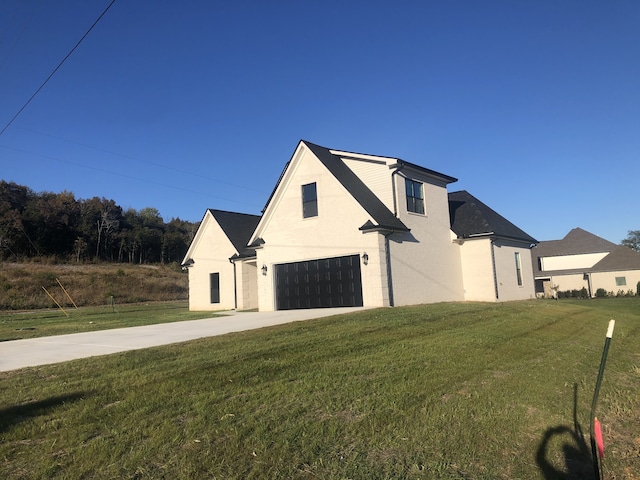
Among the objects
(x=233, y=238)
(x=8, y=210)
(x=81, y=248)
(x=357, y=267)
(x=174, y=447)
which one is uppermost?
(x=8, y=210)

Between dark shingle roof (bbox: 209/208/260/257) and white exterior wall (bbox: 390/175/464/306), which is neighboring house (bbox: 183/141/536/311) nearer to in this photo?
white exterior wall (bbox: 390/175/464/306)

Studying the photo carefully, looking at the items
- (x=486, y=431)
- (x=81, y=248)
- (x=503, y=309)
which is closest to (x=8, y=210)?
(x=81, y=248)

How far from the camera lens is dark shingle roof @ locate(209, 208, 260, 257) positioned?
85.0 ft

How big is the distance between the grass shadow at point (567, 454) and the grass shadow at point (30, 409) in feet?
17.1

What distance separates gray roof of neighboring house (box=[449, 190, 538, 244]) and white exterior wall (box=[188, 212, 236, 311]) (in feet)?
41.6

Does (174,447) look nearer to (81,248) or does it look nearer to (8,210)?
(8,210)

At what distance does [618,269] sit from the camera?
43.3 meters

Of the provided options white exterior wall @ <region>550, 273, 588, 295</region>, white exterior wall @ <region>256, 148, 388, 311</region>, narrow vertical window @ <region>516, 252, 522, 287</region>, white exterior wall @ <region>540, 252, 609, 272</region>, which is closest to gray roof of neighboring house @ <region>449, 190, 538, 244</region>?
narrow vertical window @ <region>516, 252, 522, 287</region>

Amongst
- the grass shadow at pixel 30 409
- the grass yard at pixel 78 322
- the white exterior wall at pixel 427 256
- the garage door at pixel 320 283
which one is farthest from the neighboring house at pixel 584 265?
the grass shadow at pixel 30 409

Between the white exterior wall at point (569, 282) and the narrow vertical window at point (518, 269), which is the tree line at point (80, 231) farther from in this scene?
the white exterior wall at point (569, 282)

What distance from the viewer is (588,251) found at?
1903 inches

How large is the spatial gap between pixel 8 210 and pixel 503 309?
6468 cm

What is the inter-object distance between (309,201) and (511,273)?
12185mm

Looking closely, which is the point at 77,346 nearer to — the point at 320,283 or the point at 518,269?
the point at 320,283
